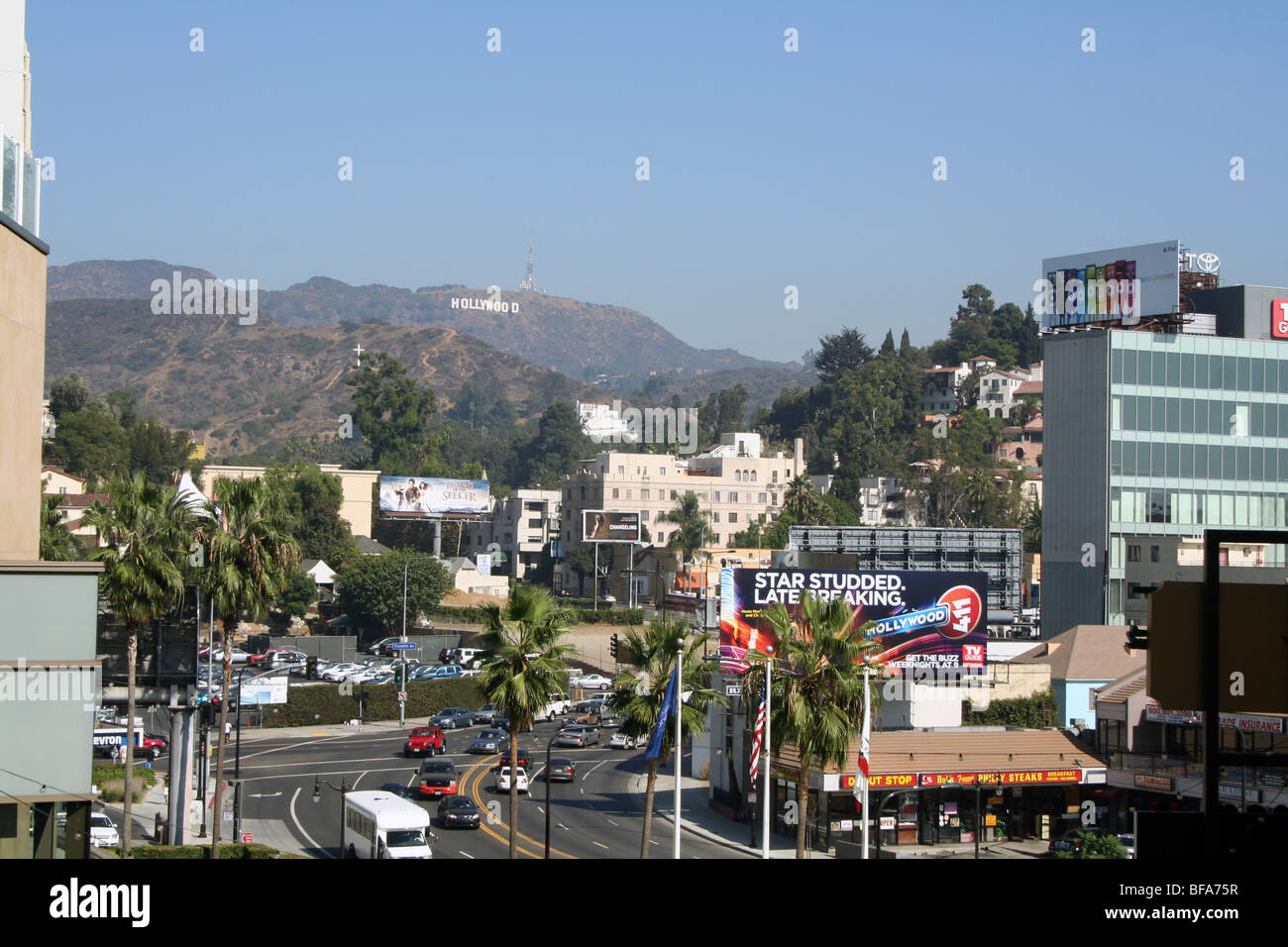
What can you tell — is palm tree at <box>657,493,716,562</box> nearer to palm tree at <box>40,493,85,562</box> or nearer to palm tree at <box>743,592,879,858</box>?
palm tree at <box>40,493,85,562</box>

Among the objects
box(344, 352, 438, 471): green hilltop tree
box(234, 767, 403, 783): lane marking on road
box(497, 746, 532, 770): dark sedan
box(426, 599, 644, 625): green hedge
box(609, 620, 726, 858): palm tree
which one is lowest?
box(234, 767, 403, 783): lane marking on road

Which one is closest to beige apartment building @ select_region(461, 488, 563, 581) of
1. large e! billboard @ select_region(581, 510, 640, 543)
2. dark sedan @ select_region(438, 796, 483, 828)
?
large e! billboard @ select_region(581, 510, 640, 543)

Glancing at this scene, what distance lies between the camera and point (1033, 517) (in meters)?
151

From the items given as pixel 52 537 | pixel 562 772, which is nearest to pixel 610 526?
pixel 562 772

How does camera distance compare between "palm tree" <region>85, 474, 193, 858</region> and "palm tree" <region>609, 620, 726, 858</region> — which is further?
"palm tree" <region>85, 474, 193, 858</region>

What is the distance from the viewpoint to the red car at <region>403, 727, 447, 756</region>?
62.7 metres

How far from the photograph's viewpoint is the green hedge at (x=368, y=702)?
7444cm

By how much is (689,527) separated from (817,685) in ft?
340

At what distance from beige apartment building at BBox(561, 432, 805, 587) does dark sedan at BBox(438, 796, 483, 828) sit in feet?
311
